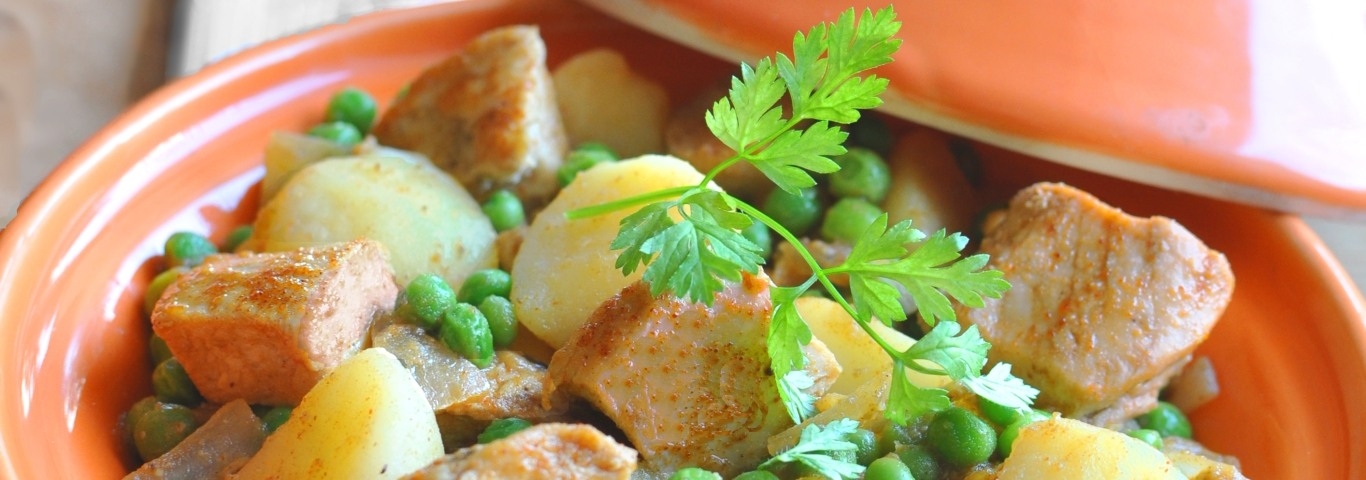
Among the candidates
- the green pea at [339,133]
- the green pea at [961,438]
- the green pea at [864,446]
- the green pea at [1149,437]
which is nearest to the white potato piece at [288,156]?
the green pea at [339,133]

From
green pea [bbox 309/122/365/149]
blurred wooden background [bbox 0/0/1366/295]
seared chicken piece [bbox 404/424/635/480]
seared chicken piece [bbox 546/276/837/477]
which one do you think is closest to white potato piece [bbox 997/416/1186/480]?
seared chicken piece [bbox 546/276/837/477]

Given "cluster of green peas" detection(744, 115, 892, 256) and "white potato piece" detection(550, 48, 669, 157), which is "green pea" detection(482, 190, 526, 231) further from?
"cluster of green peas" detection(744, 115, 892, 256)

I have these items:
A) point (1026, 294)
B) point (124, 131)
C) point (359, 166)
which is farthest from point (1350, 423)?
point (124, 131)

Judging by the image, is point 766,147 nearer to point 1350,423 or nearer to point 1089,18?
point 1089,18

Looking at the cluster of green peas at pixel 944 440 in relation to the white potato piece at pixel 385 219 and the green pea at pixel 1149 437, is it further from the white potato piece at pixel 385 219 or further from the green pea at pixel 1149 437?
the white potato piece at pixel 385 219

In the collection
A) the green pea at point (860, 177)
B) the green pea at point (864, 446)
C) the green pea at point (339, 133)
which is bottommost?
the green pea at point (864, 446)
